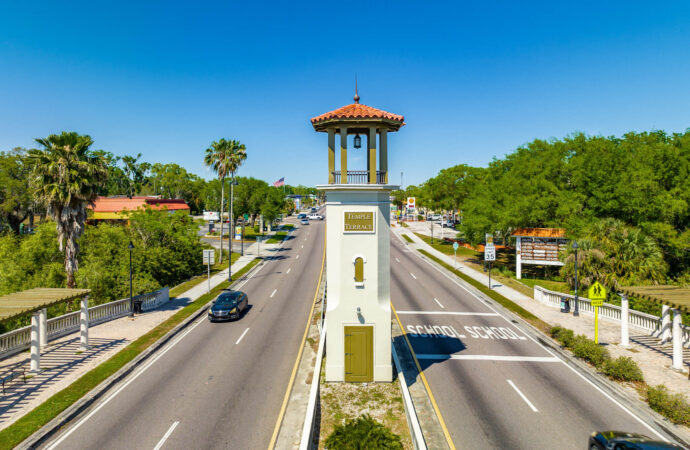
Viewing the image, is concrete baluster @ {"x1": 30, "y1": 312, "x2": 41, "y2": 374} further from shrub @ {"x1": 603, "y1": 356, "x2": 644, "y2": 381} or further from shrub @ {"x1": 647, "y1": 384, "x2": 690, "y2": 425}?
shrub @ {"x1": 603, "y1": 356, "x2": 644, "y2": 381}

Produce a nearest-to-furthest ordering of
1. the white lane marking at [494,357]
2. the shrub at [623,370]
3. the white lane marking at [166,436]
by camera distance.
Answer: the white lane marking at [166,436]
the shrub at [623,370]
the white lane marking at [494,357]

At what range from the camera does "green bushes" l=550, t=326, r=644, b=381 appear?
14.8 m

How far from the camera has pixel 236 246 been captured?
56594 mm

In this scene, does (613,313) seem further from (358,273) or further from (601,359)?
(358,273)

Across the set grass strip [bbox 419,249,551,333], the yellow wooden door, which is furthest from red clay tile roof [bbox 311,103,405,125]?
grass strip [bbox 419,249,551,333]

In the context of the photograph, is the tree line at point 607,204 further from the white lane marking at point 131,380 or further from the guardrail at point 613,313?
the white lane marking at point 131,380

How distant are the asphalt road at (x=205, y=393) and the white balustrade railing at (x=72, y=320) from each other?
5009mm

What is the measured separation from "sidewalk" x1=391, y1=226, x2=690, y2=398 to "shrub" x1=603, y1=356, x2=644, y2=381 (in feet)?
1.51

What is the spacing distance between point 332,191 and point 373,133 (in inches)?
119

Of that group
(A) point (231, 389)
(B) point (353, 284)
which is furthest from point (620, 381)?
(A) point (231, 389)

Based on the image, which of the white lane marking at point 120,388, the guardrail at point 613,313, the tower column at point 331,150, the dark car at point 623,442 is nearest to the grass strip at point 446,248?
the guardrail at point 613,313

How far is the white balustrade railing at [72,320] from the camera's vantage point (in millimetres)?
16891

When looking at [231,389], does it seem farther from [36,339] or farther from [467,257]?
[467,257]

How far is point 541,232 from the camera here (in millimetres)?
34812
